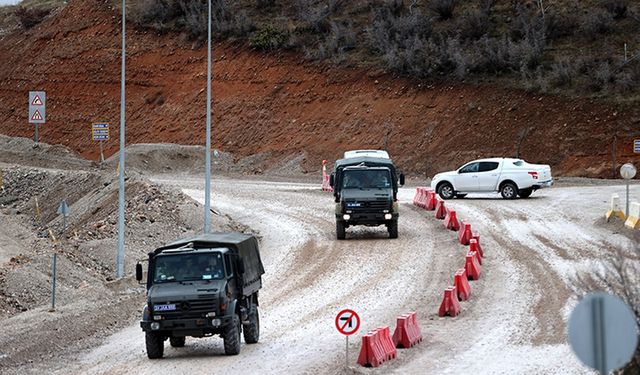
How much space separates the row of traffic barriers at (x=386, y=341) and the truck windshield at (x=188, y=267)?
3.00 meters

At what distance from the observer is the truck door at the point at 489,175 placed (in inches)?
1831

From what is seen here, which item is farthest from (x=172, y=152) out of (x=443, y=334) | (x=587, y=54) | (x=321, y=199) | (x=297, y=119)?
(x=443, y=334)

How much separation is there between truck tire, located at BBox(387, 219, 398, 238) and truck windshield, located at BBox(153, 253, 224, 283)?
16040 mm

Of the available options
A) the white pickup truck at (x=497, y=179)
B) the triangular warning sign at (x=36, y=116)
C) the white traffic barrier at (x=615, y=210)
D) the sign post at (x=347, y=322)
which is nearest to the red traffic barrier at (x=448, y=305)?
the sign post at (x=347, y=322)

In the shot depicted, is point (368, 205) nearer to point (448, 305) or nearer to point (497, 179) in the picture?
point (448, 305)

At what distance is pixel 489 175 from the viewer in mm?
46562

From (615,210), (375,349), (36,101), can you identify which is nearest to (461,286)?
(375,349)

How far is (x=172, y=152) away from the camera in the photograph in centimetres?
6550

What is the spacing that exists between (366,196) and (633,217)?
8460 millimetres

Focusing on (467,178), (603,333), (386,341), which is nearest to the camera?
(603,333)

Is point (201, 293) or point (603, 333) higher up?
point (603, 333)

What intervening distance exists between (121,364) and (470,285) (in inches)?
415

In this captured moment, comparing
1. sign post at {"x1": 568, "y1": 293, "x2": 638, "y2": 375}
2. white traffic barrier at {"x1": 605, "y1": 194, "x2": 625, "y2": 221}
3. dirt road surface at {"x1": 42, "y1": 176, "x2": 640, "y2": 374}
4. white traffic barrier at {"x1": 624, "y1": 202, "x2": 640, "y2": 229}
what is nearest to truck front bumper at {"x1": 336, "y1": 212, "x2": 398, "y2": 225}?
dirt road surface at {"x1": 42, "y1": 176, "x2": 640, "y2": 374}

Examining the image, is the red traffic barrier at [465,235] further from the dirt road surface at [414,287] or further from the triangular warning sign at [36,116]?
the triangular warning sign at [36,116]
